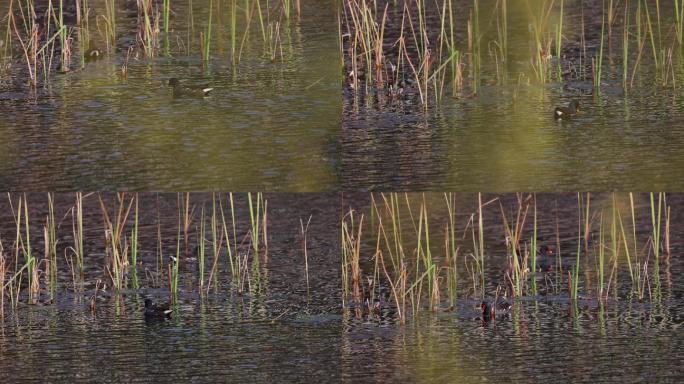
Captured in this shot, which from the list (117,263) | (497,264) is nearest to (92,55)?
(117,263)

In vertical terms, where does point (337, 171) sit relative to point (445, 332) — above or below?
above

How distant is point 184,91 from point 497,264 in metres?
2.60

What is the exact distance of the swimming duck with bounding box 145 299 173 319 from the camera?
321 inches

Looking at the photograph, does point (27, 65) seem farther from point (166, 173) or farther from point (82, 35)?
point (166, 173)

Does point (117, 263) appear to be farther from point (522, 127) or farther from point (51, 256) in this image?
point (522, 127)

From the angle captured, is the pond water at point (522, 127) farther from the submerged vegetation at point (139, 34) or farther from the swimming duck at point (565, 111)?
the submerged vegetation at point (139, 34)

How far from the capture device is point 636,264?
881 centimetres

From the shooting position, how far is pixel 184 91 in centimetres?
802

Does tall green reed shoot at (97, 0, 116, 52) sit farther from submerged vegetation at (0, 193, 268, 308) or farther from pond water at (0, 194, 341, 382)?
pond water at (0, 194, 341, 382)

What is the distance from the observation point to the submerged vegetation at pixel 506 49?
871cm

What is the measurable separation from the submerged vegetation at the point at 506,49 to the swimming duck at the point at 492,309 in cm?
111

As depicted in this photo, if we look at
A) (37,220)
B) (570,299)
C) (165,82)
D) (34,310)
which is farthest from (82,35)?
(570,299)

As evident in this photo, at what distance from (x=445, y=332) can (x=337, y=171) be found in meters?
1.77

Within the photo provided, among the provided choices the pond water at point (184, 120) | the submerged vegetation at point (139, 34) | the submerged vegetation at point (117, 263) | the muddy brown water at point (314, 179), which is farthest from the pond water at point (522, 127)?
the submerged vegetation at point (117, 263)
